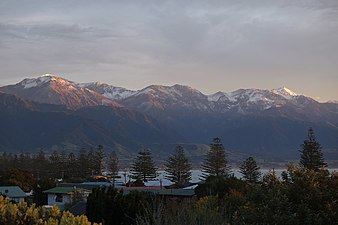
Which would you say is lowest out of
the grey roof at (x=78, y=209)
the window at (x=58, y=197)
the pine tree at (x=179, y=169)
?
the grey roof at (x=78, y=209)

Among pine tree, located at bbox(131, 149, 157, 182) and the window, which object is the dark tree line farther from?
the window

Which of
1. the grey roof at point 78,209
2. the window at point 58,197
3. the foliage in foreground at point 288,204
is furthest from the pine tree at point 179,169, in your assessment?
the foliage in foreground at point 288,204

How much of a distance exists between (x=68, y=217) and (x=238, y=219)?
6728mm

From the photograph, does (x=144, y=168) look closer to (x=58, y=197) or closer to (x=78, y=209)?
(x=58, y=197)

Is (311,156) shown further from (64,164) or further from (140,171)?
(64,164)

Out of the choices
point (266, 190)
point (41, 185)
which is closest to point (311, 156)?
point (41, 185)

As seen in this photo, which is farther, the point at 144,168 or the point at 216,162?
the point at 144,168

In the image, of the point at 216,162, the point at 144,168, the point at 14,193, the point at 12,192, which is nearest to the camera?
the point at 14,193

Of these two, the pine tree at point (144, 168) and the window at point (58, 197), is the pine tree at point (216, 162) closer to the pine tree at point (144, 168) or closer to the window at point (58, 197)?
the pine tree at point (144, 168)

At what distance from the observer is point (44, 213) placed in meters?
11.7

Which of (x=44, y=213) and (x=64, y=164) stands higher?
(x=64, y=164)

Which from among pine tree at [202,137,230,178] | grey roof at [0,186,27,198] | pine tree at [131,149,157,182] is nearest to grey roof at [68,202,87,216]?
grey roof at [0,186,27,198]

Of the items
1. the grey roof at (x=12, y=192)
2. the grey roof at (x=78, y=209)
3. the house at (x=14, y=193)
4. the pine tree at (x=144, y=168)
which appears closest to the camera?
the grey roof at (x=78, y=209)

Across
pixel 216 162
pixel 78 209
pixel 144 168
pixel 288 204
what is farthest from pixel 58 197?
pixel 288 204
